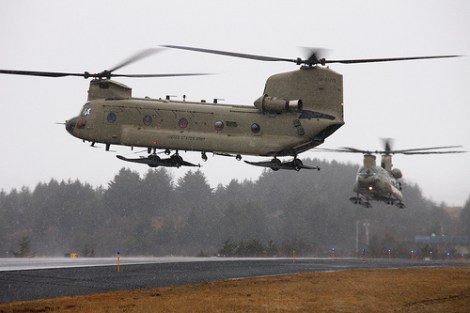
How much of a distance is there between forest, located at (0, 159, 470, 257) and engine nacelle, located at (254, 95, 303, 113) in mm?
82746

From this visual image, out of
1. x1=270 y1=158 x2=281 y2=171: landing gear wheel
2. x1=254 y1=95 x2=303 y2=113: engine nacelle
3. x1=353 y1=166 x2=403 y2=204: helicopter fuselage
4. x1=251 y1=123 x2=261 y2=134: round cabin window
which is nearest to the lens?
x1=254 y1=95 x2=303 y2=113: engine nacelle

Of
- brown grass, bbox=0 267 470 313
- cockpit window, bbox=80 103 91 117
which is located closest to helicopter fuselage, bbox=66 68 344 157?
cockpit window, bbox=80 103 91 117

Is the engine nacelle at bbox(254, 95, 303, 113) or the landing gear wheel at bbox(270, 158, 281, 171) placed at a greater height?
the engine nacelle at bbox(254, 95, 303, 113)

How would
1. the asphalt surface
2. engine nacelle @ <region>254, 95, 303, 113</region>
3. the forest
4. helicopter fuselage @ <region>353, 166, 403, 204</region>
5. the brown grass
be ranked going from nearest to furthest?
the brown grass
the asphalt surface
engine nacelle @ <region>254, 95, 303, 113</region>
helicopter fuselage @ <region>353, 166, 403, 204</region>
the forest

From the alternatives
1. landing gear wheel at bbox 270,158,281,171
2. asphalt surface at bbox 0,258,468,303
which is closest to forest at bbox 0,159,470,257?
asphalt surface at bbox 0,258,468,303

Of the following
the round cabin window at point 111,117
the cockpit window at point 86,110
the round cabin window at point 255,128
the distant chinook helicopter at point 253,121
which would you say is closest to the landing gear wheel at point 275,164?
the distant chinook helicopter at point 253,121

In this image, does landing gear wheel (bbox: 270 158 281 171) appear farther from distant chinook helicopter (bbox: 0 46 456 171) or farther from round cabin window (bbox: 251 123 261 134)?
round cabin window (bbox: 251 123 261 134)

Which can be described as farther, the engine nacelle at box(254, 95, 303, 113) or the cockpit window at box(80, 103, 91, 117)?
the cockpit window at box(80, 103, 91, 117)

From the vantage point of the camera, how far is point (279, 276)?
92.7ft

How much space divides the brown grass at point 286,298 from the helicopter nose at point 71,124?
13762 mm

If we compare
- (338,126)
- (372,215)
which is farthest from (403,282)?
(372,215)

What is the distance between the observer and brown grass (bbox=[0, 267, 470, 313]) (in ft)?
59.7

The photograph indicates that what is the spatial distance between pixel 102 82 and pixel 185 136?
648 centimetres

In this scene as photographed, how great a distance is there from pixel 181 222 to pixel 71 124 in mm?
96906
